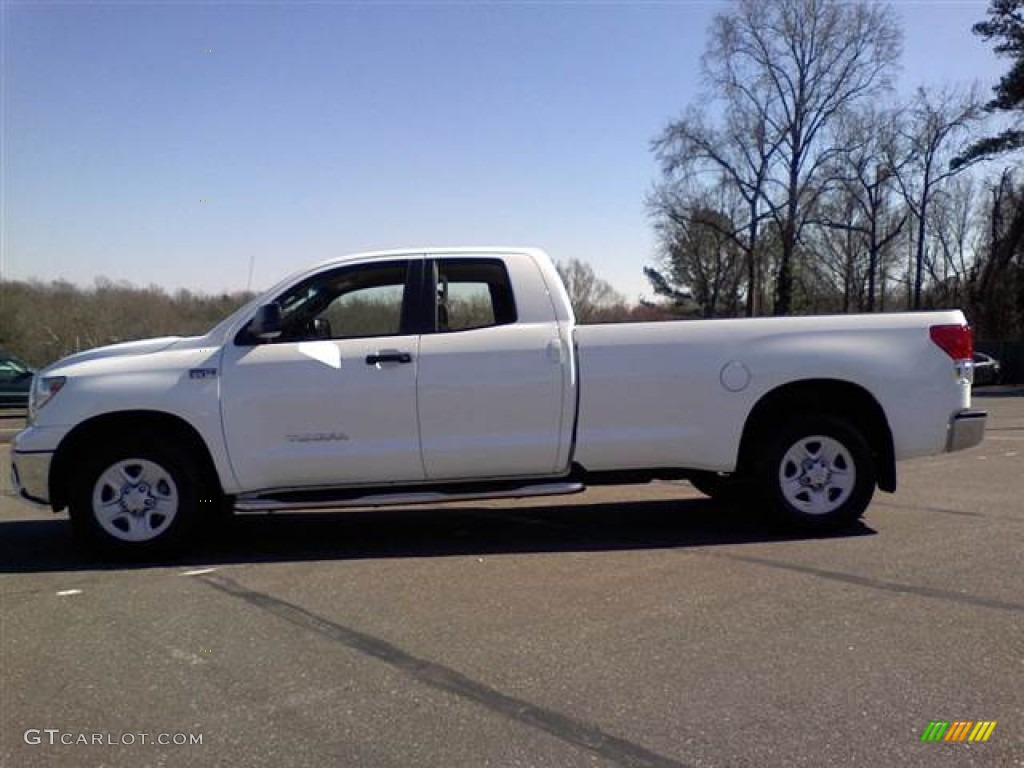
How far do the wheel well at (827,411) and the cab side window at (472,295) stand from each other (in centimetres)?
192

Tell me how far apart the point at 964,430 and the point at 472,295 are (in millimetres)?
3694

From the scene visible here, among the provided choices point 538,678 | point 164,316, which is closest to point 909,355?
point 538,678

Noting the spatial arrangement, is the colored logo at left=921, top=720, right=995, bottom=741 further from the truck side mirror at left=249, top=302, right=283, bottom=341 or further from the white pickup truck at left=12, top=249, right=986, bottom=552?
the truck side mirror at left=249, top=302, right=283, bottom=341

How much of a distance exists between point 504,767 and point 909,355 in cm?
455

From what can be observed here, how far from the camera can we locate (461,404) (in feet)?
19.4

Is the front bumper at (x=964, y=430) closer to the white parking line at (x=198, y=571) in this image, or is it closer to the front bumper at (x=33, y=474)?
the white parking line at (x=198, y=571)

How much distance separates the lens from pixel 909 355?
622cm

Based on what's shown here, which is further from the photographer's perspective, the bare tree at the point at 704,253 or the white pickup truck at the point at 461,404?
the bare tree at the point at 704,253

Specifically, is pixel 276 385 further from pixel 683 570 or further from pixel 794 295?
pixel 794 295

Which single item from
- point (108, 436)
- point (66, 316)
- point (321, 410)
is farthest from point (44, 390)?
point (66, 316)

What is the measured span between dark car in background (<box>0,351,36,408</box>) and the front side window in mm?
19051

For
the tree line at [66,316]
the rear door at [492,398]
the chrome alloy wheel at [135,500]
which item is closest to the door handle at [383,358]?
the rear door at [492,398]

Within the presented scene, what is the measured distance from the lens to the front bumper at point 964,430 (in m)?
6.28

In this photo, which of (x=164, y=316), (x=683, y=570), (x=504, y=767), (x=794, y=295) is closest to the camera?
(x=504, y=767)
